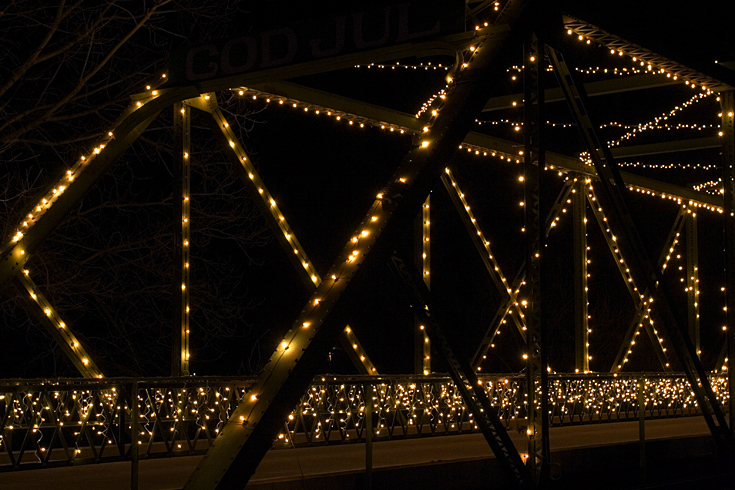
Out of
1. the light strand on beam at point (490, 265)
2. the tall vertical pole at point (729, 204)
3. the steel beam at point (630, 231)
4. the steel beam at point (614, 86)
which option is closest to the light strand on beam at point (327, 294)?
the steel beam at point (630, 231)

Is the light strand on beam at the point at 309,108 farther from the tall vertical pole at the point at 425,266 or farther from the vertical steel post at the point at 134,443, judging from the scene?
the vertical steel post at the point at 134,443

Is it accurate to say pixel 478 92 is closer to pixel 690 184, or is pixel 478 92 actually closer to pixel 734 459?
pixel 734 459

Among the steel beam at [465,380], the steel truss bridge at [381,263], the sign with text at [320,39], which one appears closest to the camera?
the steel truss bridge at [381,263]

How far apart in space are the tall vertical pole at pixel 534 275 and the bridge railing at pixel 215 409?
→ 60cm

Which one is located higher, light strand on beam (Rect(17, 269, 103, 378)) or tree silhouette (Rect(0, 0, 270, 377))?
tree silhouette (Rect(0, 0, 270, 377))

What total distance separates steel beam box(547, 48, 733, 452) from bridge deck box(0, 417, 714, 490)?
3.07ft

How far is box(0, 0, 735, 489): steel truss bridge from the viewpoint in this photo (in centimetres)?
657

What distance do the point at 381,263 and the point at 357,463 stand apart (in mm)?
2639

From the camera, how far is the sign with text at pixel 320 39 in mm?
7988

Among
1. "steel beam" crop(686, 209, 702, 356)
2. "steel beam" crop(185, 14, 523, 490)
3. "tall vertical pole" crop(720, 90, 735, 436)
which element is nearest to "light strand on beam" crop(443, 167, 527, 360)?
Result: "tall vertical pole" crop(720, 90, 735, 436)

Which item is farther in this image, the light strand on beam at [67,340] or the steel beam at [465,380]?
the light strand on beam at [67,340]

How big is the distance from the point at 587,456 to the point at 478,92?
4141 millimetres

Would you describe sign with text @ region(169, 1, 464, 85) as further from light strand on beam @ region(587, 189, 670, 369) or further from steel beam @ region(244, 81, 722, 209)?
light strand on beam @ region(587, 189, 670, 369)

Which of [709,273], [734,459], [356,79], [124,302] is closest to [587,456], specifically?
[734,459]
